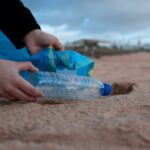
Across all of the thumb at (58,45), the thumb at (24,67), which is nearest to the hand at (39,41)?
the thumb at (58,45)

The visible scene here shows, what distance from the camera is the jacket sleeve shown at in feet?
7.46

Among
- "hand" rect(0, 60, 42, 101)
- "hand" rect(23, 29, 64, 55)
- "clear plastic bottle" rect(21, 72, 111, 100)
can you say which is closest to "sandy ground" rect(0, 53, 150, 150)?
"hand" rect(0, 60, 42, 101)

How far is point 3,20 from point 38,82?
1.60ft

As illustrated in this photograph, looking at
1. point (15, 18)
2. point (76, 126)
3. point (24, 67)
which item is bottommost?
point (76, 126)

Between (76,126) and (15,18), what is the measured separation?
1.12m

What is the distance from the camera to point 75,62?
2258mm

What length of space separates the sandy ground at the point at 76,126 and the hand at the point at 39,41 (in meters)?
0.51

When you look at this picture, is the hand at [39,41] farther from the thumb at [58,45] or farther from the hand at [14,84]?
the hand at [14,84]

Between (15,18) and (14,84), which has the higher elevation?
(15,18)

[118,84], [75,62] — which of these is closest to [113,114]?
[75,62]

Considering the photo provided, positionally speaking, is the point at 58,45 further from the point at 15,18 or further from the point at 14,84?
the point at 14,84

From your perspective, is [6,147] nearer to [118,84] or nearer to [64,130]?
[64,130]

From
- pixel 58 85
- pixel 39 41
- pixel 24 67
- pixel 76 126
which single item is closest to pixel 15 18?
pixel 39 41

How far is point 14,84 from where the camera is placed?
5.42 feet
